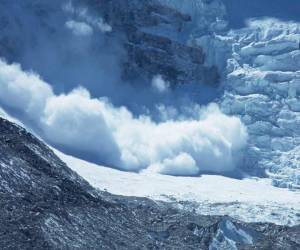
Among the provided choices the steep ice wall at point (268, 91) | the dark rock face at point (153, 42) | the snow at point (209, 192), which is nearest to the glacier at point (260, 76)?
the steep ice wall at point (268, 91)

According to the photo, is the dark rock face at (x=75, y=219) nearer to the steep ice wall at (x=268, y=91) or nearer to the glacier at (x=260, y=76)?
the steep ice wall at (x=268, y=91)

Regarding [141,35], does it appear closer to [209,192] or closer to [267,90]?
[267,90]

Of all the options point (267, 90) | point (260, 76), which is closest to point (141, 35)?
point (260, 76)

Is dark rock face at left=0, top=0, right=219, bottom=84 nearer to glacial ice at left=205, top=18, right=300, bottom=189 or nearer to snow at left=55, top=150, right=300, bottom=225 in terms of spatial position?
glacial ice at left=205, top=18, right=300, bottom=189

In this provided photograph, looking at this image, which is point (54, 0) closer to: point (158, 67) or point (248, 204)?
point (158, 67)

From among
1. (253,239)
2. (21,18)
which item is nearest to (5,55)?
(21,18)
